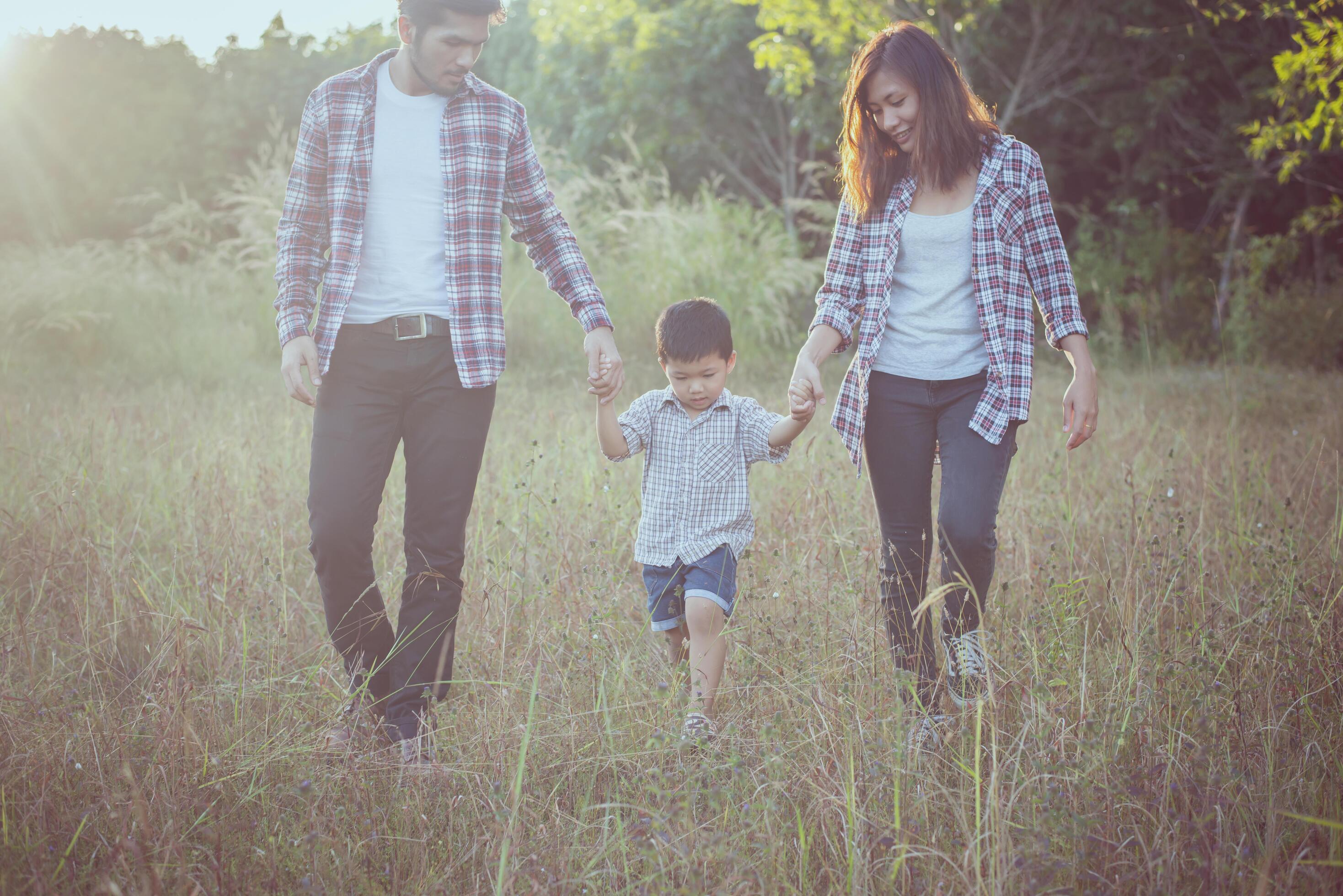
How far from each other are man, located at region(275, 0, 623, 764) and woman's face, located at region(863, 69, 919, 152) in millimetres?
898

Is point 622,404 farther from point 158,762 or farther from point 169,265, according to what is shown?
point 169,265

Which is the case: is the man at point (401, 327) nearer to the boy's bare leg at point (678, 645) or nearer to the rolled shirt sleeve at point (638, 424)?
the rolled shirt sleeve at point (638, 424)

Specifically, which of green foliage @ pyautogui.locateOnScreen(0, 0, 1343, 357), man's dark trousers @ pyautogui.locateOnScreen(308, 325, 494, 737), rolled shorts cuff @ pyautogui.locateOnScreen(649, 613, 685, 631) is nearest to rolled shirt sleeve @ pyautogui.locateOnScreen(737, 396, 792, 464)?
rolled shorts cuff @ pyautogui.locateOnScreen(649, 613, 685, 631)

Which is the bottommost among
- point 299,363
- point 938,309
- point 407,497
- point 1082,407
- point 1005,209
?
point 407,497

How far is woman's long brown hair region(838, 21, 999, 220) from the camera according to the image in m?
2.56

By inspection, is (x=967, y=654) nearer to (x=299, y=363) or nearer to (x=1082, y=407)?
(x=1082, y=407)

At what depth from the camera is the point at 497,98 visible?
2.76 metres

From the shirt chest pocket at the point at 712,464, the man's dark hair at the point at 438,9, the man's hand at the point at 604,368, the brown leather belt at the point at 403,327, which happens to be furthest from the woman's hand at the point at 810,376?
the man's dark hair at the point at 438,9

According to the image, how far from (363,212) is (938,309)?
5.10 feet

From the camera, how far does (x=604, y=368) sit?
2613 mm

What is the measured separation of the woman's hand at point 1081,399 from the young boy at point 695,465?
26.8 inches

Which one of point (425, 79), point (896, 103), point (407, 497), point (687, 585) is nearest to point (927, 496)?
point (687, 585)

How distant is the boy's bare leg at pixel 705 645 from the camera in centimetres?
261

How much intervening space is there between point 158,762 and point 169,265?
9882 mm
